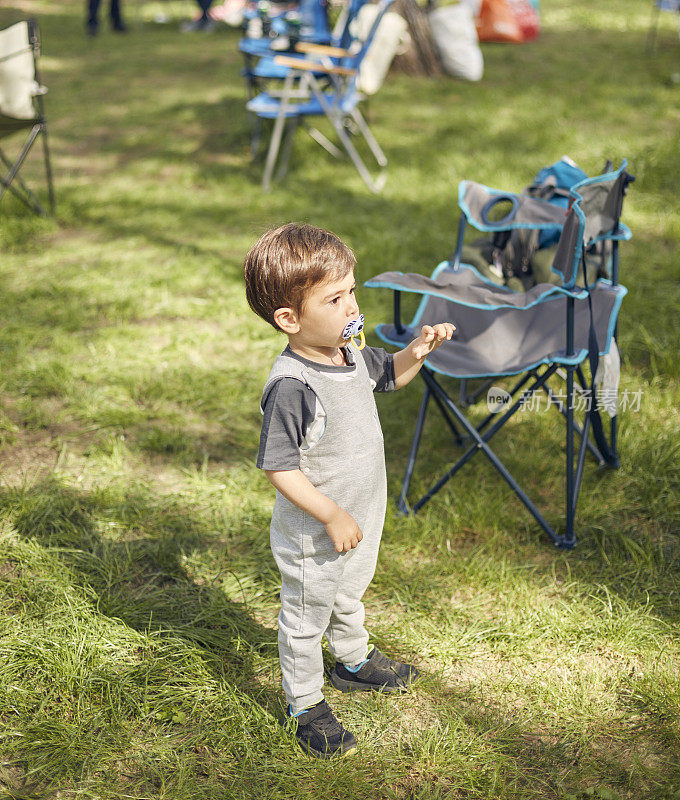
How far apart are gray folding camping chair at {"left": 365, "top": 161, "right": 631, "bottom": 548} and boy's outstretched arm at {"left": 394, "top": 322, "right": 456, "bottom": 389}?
1.57 ft

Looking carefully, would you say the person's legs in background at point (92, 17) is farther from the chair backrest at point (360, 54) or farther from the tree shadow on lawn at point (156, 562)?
the tree shadow on lawn at point (156, 562)

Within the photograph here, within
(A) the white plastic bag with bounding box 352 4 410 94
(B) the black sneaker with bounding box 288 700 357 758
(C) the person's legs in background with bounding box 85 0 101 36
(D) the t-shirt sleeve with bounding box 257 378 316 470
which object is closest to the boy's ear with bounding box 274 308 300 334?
(D) the t-shirt sleeve with bounding box 257 378 316 470

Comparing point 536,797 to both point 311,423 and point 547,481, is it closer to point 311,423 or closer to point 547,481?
point 311,423

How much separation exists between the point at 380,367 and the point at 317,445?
307mm

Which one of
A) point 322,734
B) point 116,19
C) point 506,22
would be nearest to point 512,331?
point 322,734

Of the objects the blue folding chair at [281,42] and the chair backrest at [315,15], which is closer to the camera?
the blue folding chair at [281,42]

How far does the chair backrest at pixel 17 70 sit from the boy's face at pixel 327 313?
376 cm

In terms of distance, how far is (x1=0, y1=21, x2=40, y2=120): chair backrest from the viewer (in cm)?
462

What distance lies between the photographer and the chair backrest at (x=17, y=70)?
4.62m

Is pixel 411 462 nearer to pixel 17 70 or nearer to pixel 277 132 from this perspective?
pixel 277 132

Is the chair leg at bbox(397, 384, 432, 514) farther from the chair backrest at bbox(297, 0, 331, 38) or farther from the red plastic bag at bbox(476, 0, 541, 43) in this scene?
the red plastic bag at bbox(476, 0, 541, 43)

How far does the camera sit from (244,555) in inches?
101

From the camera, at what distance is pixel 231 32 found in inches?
445

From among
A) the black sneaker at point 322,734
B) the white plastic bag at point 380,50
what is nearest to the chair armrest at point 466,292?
the black sneaker at point 322,734
